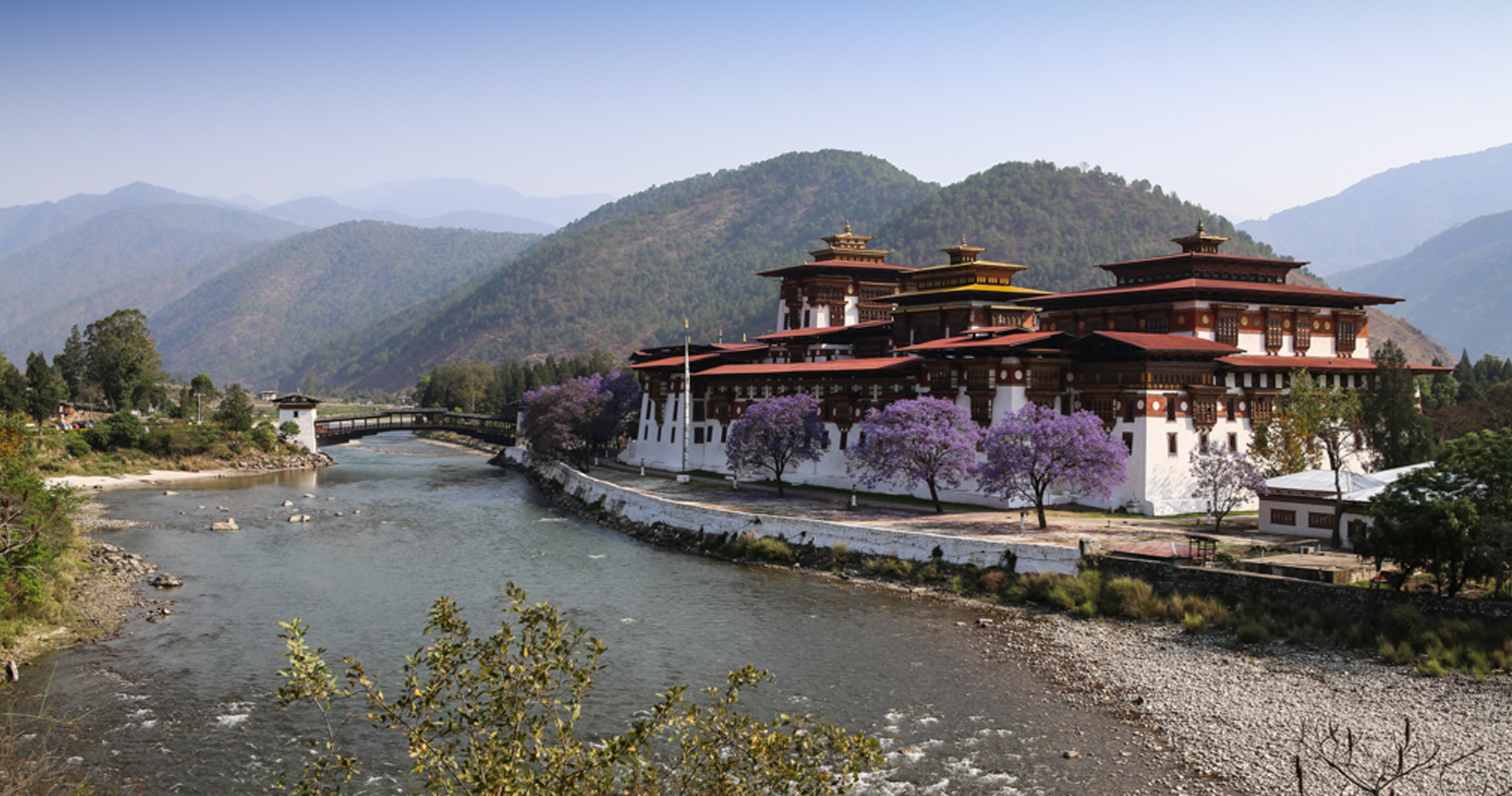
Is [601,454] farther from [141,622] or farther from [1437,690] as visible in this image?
[1437,690]

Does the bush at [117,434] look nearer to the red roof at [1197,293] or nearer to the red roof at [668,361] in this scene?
the red roof at [668,361]

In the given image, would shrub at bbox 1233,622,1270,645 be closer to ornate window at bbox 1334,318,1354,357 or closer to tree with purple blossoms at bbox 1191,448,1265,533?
tree with purple blossoms at bbox 1191,448,1265,533

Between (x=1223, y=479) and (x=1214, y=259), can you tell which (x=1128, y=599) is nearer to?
(x=1223, y=479)

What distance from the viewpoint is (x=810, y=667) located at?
3669 cm

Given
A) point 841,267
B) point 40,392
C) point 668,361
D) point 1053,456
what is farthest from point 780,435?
point 40,392

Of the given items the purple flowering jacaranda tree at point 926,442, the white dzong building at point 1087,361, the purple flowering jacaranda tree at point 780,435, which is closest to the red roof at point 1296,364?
the white dzong building at point 1087,361

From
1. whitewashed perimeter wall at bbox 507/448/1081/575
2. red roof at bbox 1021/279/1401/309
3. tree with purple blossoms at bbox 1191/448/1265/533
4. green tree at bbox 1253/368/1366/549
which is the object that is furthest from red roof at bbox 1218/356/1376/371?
whitewashed perimeter wall at bbox 507/448/1081/575

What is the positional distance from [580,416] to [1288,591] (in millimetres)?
64030

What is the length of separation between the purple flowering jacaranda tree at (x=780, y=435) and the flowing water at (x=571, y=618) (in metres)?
10.7

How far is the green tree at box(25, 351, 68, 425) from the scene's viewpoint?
342ft

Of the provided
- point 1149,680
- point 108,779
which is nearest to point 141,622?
point 108,779

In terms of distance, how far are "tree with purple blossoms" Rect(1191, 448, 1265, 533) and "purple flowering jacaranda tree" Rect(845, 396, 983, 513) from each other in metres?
11.2

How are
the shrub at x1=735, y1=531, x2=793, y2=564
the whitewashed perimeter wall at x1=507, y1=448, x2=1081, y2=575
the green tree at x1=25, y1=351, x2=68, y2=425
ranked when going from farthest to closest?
the green tree at x1=25, y1=351, x2=68, y2=425
the shrub at x1=735, y1=531, x2=793, y2=564
the whitewashed perimeter wall at x1=507, y1=448, x2=1081, y2=575

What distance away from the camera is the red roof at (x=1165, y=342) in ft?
185
